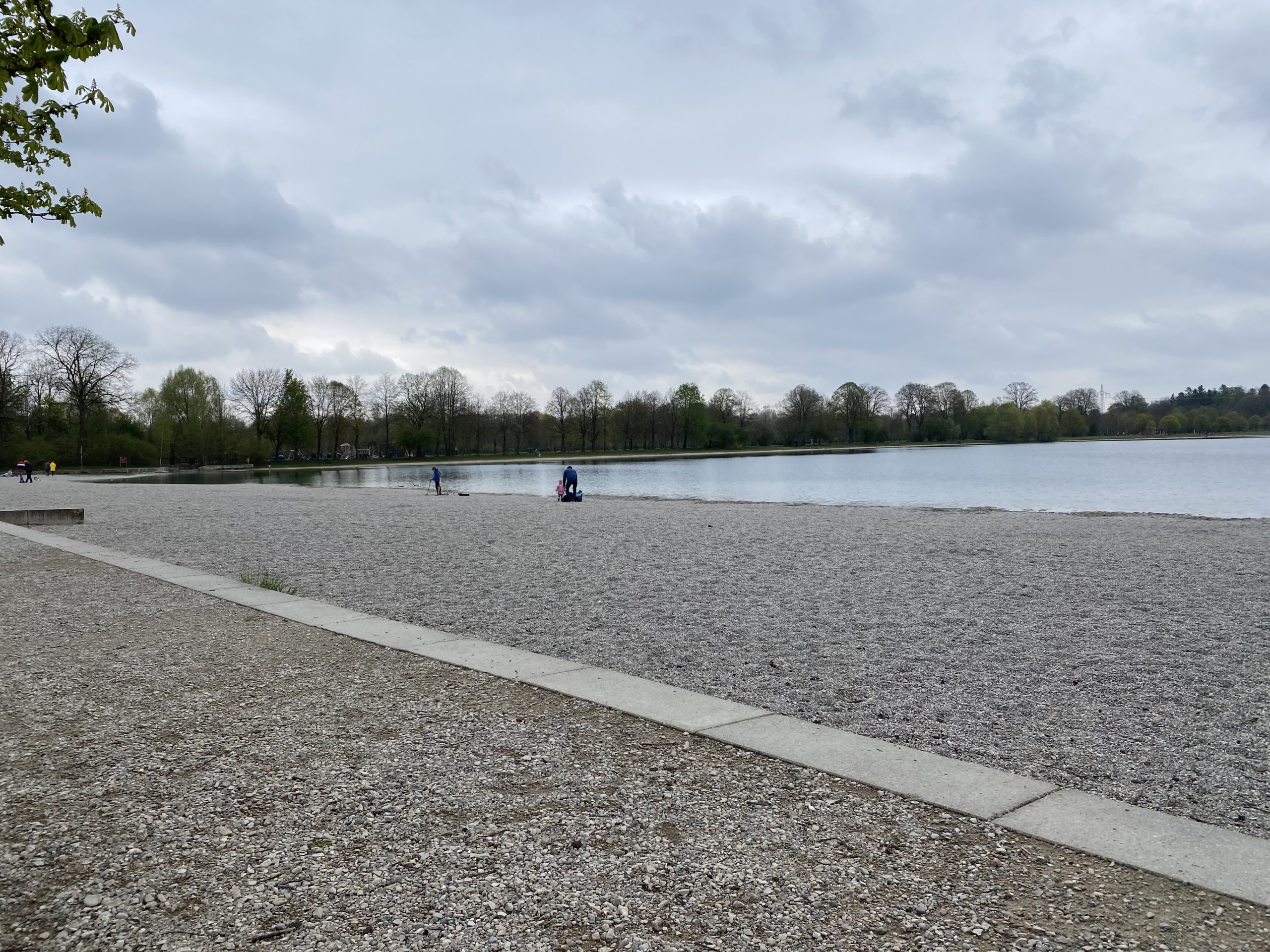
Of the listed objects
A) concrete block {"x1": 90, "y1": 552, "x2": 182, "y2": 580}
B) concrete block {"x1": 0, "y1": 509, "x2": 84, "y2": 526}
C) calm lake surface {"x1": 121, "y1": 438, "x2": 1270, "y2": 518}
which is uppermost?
concrete block {"x1": 0, "y1": 509, "x2": 84, "y2": 526}

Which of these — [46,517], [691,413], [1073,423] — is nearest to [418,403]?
[691,413]

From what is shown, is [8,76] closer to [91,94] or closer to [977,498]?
[91,94]

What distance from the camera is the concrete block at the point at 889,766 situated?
13.1 ft

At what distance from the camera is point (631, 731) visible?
4969mm

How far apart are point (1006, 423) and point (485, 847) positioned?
146 m

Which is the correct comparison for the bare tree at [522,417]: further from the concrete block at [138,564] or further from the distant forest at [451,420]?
the concrete block at [138,564]

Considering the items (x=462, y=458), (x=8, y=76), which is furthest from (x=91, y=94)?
(x=462, y=458)

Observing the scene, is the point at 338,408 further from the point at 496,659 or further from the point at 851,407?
the point at 496,659

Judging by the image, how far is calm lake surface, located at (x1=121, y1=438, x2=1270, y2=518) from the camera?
33.5 meters

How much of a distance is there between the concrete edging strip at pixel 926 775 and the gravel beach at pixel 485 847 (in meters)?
0.13

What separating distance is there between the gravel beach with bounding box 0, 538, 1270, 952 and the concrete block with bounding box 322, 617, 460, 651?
165 cm

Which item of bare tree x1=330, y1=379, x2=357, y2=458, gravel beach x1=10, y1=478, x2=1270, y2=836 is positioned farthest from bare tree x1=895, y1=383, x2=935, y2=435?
gravel beach x1=10, y1=478, x2=1270, y2=836

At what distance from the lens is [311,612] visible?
8.80 m

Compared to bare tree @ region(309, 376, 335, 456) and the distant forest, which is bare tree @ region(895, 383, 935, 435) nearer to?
the distant forest
